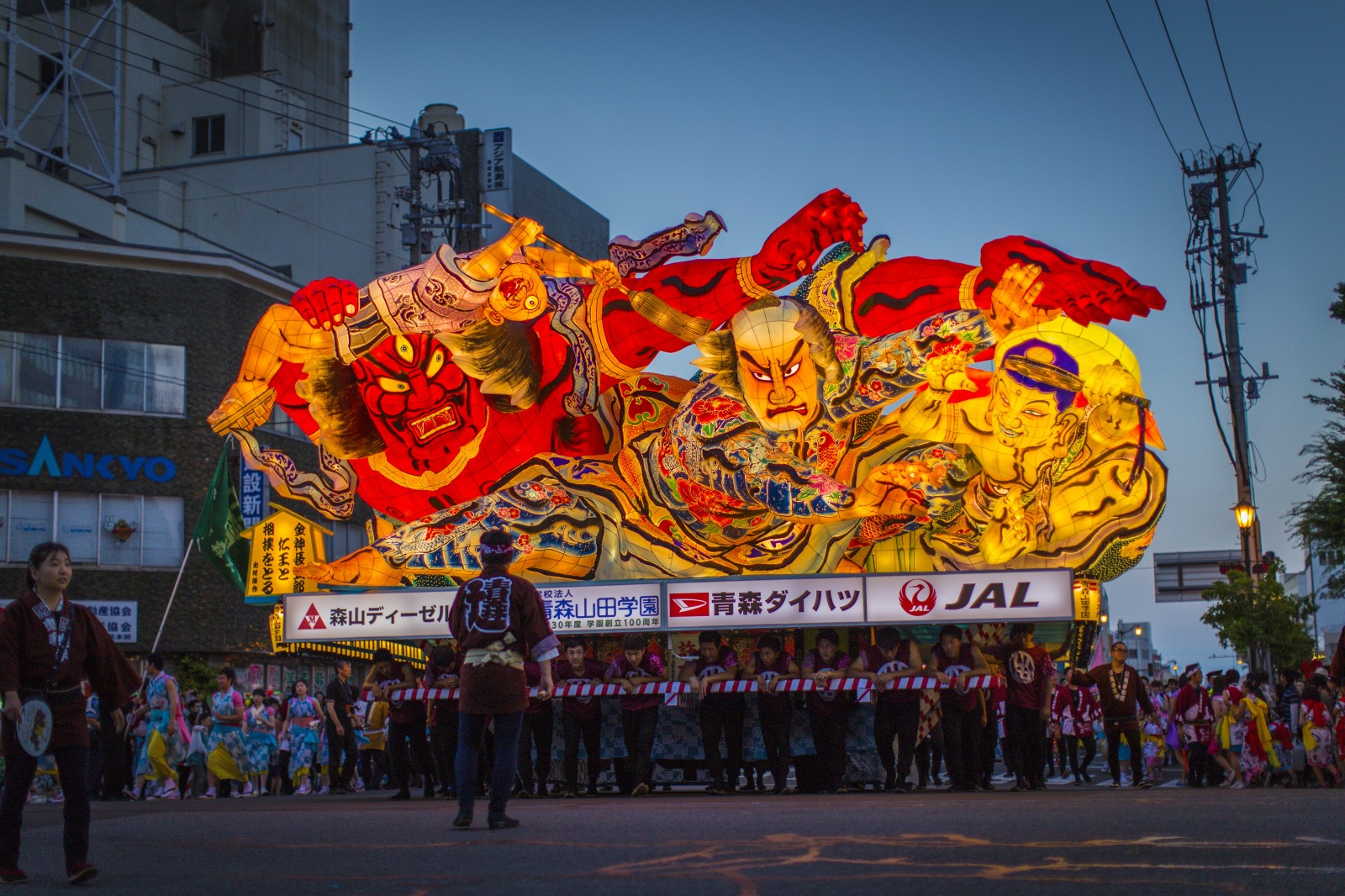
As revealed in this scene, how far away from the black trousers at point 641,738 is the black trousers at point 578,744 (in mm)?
357

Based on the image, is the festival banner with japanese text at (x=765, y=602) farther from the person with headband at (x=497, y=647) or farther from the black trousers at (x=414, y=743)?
the person with headband at (x=497, y=647)

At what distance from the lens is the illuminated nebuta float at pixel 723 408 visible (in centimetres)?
1802

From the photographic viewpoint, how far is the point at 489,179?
45.8m

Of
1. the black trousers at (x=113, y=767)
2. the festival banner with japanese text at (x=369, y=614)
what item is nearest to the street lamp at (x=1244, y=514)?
the festival banner with japanese text at (x=369, y=614)

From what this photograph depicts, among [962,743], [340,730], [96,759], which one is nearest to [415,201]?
[340,730]

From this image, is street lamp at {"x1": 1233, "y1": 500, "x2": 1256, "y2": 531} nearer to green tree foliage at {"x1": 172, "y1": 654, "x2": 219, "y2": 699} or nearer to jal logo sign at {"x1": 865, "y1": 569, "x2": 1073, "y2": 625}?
jal logo sign at {"x1": 865, "y1": 569, "x2": 1073, "y2": 625}

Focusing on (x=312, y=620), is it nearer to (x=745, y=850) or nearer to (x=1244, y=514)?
(x=745, y=850)

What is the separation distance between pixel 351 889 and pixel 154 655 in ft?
48.0

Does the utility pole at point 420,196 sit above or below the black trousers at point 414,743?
above

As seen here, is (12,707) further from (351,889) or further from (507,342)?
(507,342)

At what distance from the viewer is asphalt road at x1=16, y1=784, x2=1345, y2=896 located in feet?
21.8

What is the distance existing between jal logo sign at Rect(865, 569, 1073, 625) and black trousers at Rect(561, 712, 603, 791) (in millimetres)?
3404

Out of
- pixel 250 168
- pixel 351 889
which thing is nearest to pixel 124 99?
pixel 250 168

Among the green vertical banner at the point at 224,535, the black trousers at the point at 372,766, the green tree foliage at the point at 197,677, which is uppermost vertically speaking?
the green vertical banner at the point at 224,535
